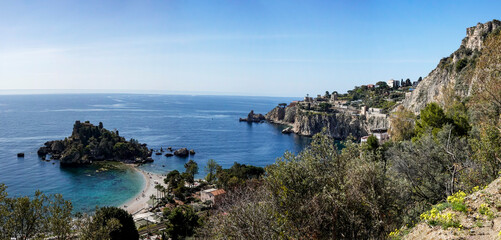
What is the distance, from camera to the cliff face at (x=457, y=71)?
39.2m

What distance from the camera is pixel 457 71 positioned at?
45156 mm

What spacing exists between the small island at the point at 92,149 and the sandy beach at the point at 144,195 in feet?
39.2

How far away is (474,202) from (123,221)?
23.8 metres

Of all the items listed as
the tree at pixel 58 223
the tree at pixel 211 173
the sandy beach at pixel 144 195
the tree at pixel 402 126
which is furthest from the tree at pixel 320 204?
the tree at pixel 211 173

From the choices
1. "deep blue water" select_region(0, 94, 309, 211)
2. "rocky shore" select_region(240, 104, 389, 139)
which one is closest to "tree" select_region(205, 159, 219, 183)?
"deep blue water" select_region(0, 94, 309, 211)

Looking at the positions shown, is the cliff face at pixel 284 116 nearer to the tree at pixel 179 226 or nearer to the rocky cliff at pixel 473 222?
the tree at pixel 179 226

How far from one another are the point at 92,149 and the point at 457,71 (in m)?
71.9

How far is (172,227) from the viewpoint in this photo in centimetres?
2453

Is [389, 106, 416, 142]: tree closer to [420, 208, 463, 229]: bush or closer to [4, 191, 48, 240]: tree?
[420, 208, 463, 229]: bush

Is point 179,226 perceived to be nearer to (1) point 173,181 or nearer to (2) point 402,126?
(1) point 173,181

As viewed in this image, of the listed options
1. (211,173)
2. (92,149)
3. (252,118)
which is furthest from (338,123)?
(92,149)

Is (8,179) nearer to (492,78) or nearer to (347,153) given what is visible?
(347,153)

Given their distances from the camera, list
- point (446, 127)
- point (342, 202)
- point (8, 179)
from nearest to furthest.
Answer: point (342, 202), point (446, 127), point (8, 179)

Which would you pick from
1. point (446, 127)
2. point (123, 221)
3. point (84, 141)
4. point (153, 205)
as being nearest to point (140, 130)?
point (84, 141)
